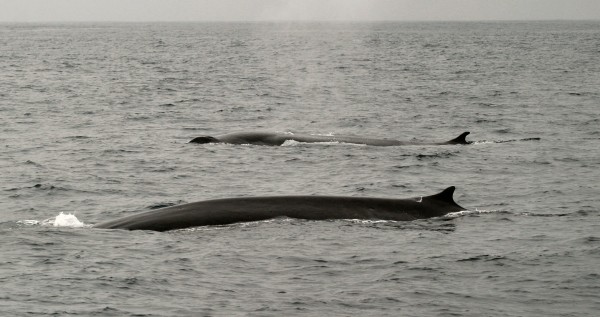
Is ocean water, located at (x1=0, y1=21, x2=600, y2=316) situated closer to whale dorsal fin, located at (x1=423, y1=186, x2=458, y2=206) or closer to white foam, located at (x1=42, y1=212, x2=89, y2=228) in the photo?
white foam, located at (x1=42, y1=212, x2=89, y2=228)

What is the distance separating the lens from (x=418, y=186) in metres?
25.9

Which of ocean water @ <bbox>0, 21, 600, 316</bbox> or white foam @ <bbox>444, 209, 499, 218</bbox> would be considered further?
white foam @ <bbox>444, 209, 499, 218</bbox>

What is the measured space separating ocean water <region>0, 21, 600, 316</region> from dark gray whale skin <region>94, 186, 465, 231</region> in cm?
30

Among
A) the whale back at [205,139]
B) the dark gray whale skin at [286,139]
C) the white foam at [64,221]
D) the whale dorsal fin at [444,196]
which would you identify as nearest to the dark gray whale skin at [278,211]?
the whale dorsal fin at [444,196]

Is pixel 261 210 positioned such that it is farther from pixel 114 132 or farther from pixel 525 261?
pixel 114 132

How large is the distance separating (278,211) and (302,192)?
16.7 feet

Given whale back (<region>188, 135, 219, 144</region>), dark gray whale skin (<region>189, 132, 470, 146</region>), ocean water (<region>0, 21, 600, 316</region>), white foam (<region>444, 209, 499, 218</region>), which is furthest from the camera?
whale back (<region>188, 135, 219, 144</region>)

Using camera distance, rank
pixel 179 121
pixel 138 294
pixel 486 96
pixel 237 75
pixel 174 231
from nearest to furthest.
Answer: pixel 138 294 < pixel 174 231 < pixel 179 121 < pixel 486 96 < pixel 237 75

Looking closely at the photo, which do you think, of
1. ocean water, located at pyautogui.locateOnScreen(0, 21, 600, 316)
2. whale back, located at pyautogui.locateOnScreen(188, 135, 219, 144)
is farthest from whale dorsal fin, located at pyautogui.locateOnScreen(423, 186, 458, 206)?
whale back, located at pyautogui.locateOnScreen(188, 135, 219, 144)

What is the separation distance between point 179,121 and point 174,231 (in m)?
23.8

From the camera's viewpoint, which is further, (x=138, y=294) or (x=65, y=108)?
(x=65, y=108)

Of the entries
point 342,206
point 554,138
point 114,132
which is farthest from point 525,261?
A: point 114,132

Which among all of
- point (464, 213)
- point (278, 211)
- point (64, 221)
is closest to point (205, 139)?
point (64, 221)

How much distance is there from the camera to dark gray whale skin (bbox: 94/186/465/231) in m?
19.4
